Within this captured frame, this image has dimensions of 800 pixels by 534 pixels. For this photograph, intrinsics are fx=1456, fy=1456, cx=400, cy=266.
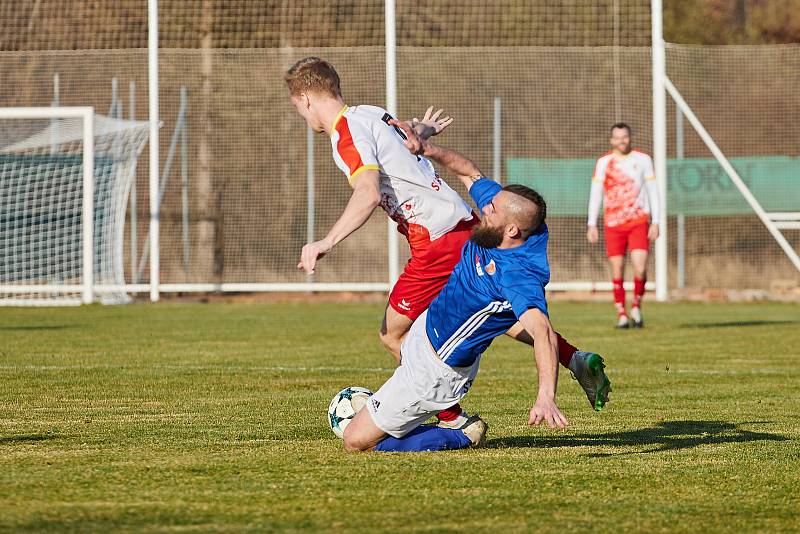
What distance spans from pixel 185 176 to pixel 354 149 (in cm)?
1481

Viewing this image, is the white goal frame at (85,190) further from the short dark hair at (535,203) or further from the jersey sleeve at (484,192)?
the short dark hair at (535,203)

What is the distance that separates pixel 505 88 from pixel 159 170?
5.36 metres

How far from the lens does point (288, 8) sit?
24062 millimetres

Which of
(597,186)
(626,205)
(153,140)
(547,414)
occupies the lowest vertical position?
(547,414)

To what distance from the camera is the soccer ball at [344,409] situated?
680 centimetres

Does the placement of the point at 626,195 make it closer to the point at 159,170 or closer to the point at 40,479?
the point at 159,170

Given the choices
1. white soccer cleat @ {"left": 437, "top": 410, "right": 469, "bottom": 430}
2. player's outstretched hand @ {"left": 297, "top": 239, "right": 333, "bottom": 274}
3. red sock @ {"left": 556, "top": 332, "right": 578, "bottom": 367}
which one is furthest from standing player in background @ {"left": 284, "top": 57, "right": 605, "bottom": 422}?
red sock @ {"left": 556, "top": 332, "right": 578, "bottom": 367}

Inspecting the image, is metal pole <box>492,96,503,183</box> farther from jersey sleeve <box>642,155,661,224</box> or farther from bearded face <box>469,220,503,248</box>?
bearded face <box>469,220,503,248</box>

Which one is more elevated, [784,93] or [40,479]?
[784,93]

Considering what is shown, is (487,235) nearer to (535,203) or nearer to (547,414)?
(535,203)

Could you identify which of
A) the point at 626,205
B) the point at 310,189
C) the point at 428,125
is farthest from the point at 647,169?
the point at 428,125

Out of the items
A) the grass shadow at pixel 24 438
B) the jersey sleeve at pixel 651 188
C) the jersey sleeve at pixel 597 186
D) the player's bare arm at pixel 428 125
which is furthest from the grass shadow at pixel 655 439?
the jersey sleeve at pixel 597 186

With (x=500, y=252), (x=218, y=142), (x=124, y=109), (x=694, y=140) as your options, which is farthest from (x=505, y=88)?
(x=500, y=252)

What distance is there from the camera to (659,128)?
21031 millimetres
